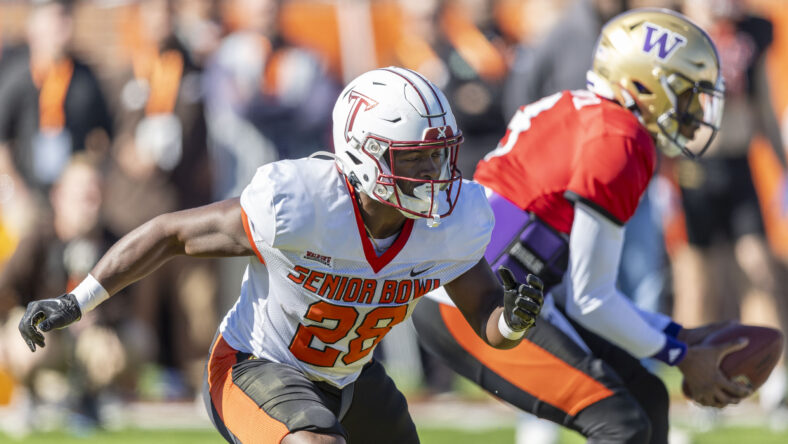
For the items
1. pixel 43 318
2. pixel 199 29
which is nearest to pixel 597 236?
pixel 43 318

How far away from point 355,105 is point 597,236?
3.20 ft

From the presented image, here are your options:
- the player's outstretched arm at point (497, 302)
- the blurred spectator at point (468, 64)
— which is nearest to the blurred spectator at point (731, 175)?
the blurred spectator at point (468, 64)

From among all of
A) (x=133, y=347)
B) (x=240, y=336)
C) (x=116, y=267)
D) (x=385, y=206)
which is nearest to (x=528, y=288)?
(x=385, y=206)

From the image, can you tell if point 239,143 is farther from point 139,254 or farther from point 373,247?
point 373,247

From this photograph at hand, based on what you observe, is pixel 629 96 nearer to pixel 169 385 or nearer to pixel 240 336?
pixel 240 336

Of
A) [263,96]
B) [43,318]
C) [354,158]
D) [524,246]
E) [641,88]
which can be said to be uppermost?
[354,158]

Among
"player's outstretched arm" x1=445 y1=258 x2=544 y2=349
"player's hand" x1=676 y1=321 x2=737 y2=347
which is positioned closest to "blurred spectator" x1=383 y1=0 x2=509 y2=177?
"player's hand" x1=676 y1=321 x2=737 y2=347

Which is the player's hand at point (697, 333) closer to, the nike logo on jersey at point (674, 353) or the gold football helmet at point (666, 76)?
the nike logo on jersey at point (674, 353)

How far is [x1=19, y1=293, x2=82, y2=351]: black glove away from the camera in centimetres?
372

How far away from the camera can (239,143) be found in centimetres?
854

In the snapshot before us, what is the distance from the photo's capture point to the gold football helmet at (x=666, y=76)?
14.8ft

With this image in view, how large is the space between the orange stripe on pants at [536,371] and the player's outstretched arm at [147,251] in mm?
989

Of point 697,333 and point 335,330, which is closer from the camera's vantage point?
point 335,330

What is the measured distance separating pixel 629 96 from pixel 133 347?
405 cm
